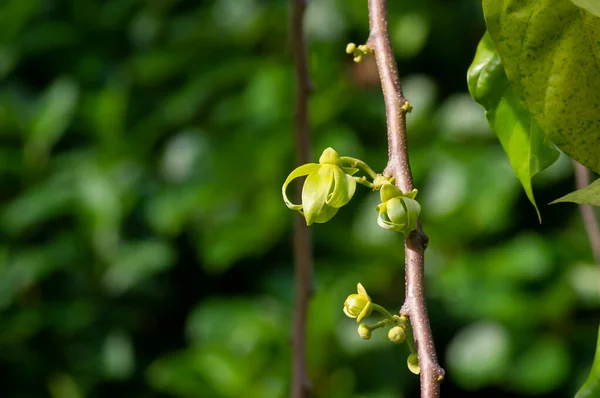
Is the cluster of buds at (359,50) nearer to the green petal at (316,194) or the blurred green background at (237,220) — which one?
the green petal at (316,194)

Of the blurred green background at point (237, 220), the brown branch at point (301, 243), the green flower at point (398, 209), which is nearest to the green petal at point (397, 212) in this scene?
the green flower at point (398, 209)

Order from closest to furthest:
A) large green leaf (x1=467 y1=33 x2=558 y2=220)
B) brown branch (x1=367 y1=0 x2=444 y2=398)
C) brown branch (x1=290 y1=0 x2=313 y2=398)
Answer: brown branch (x1=367 y1=0 x2=444 y2=398) → large green leaf (x1=467 y1=33 x2=558 y2=220) → brown branch (x1=290 y1=0 x2=313 y2=398)

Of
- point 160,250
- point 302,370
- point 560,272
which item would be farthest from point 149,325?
point 302,370

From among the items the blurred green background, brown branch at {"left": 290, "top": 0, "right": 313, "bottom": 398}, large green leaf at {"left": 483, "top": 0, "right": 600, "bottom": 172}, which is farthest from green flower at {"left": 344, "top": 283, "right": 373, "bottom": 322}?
the blurred green background

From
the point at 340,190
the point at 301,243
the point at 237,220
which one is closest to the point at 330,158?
the point at 340,190

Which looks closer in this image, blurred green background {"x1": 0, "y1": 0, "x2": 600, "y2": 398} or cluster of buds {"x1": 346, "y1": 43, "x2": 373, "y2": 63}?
cluster of buds {"x1": 346, "y1": 43, "x2": 373, "y2": 63}

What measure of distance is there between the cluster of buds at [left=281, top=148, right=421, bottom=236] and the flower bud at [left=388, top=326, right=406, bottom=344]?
3 cm

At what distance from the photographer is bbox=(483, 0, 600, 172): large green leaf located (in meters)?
0.33

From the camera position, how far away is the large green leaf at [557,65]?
13.0 inches

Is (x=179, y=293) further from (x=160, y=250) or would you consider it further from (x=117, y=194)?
(x=117, y=194)

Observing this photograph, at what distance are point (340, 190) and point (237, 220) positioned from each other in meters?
1.17

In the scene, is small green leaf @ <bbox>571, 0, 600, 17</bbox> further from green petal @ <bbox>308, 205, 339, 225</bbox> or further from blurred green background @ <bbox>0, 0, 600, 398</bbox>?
blurred green background @ <bbox>0, 0, 600, 398</bbox>

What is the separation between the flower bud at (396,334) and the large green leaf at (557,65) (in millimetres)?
106

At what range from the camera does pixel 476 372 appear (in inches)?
54.6
